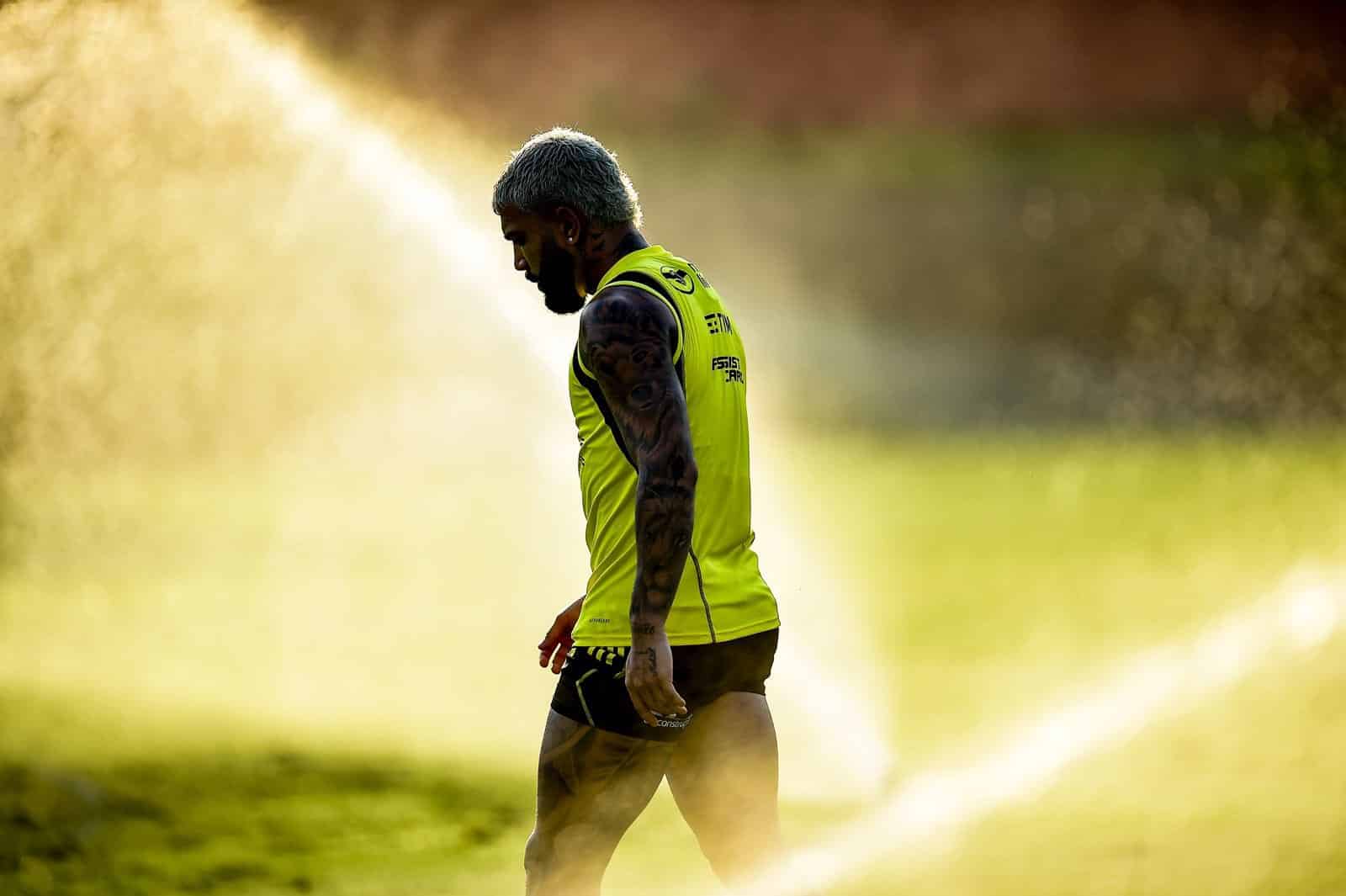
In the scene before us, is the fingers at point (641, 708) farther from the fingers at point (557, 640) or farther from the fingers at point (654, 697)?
the fingers at point (557, 640)

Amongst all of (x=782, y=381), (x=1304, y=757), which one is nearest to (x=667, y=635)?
(x=1304, y=757)

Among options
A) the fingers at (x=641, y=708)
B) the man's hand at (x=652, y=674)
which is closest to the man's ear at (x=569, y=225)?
the man's hand at (x=652, y=674)

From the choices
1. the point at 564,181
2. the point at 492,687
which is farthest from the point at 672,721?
the point at 492,687

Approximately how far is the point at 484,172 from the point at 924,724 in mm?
13741

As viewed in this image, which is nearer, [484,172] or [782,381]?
[484,172]

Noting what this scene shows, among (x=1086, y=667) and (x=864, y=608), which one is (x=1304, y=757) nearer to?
(x=1086, y=667)

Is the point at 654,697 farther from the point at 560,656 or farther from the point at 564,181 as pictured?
the point at 564,181

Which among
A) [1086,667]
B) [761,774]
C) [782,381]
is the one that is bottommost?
[761,774]

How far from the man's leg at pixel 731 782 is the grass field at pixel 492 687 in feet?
5.81

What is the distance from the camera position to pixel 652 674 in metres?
3.45

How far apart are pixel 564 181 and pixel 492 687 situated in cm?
602

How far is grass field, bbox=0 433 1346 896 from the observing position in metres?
5.82

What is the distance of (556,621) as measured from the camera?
4309mm

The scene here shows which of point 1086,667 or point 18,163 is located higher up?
point 18,163
